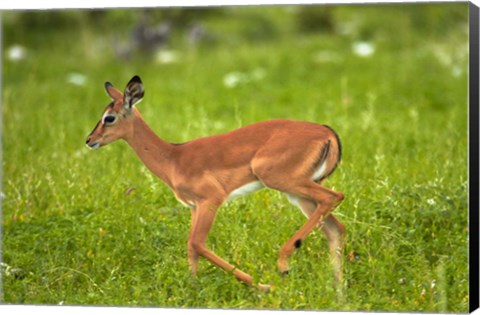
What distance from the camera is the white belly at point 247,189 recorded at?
21.4ft

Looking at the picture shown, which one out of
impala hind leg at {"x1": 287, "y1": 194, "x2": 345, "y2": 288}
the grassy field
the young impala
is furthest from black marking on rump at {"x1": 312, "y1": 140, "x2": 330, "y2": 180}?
the grassy field

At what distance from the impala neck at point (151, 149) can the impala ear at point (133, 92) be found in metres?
0.07

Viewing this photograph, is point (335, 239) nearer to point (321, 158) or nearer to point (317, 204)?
point (317, 204)

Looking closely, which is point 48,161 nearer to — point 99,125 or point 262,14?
point 99,125

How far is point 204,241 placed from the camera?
662 centimetres

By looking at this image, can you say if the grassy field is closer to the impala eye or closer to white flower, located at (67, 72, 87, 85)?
white flower, located at (67, 72, 87, 85)

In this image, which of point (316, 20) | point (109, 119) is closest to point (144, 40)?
point (316, 20)

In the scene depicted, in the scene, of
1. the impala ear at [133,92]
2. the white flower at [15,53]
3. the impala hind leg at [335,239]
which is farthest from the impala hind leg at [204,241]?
the white flower at [15,53]

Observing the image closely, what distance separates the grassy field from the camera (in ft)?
21.7

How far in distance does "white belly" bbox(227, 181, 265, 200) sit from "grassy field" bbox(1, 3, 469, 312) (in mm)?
294

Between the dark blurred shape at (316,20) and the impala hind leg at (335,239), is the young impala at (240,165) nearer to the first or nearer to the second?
the impala hind leg at (335,239)

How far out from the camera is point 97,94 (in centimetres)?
1011

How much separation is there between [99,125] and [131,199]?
74cm

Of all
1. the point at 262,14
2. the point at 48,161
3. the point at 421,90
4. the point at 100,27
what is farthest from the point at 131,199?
the point at 262,14
